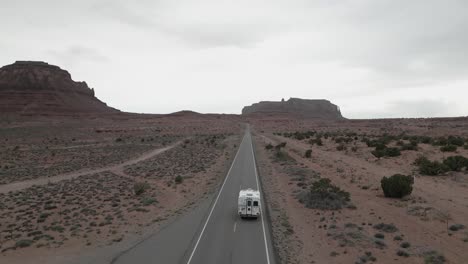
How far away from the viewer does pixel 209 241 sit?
78.9 ft

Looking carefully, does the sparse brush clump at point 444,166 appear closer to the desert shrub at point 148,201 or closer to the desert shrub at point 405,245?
the desert shrub at point 405,245

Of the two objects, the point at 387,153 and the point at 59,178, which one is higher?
the point at 387,153

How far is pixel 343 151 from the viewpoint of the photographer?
66.1 metres

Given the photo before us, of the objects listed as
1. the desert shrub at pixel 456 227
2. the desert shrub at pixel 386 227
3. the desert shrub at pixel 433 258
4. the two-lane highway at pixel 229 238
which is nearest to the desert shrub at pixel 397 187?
the desert shrub at pixel 386 227

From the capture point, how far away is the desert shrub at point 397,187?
31.8 meters

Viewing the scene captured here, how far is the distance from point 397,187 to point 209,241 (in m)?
17.3

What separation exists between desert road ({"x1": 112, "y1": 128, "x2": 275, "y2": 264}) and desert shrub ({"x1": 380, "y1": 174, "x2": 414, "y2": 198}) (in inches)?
425

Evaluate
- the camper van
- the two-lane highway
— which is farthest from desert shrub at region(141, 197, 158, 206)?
the camper van

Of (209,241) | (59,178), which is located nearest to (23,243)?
(209,241)

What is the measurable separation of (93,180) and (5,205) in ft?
40.6

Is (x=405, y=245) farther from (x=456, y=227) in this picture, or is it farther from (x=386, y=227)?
(x=456, y=227)

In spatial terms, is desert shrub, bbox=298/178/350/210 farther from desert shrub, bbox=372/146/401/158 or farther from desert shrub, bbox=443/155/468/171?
desert shrub, bbox=372/146/401/158

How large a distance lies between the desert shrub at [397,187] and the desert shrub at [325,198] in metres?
3.35

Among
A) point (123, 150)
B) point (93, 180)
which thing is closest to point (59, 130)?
point (123, 150)
